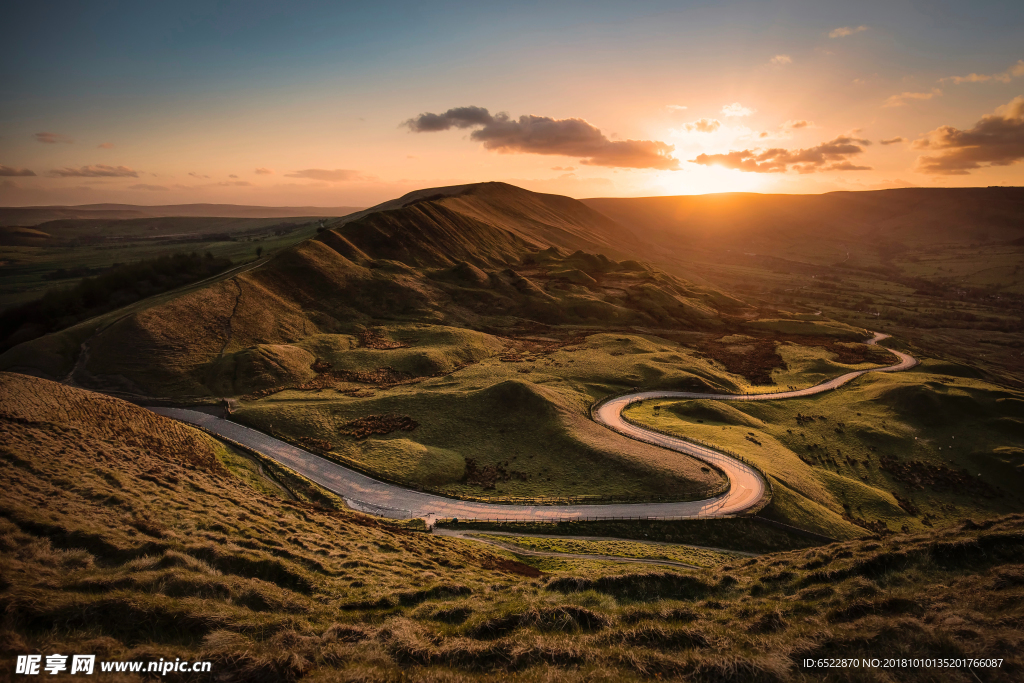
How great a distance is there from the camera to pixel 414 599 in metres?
21.6

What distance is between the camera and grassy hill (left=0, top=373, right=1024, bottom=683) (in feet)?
48.3

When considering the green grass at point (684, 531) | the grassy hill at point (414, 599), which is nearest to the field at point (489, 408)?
the green grass at point (684, 531)

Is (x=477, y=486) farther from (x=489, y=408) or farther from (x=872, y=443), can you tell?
(x=872, y=443)

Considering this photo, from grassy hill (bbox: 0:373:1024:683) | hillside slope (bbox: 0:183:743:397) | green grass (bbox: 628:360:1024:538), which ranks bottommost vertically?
green grass (bbox: 628:360:1024:538)

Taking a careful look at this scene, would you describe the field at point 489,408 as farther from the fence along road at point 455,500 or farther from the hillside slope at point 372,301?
the hillside slope at point 372,301

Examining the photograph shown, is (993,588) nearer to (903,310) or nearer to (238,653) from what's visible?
(238,653)

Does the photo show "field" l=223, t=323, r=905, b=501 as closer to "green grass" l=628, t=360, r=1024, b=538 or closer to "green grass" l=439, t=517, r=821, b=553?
"green grass" l=439, t=517, r=821, b=553

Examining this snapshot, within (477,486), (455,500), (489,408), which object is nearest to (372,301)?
(489,408)

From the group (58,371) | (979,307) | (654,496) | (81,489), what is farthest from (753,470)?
(979,307)

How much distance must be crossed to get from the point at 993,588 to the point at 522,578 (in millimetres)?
22196

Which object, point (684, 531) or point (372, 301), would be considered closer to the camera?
point (684, 531)

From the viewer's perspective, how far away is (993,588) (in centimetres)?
1866

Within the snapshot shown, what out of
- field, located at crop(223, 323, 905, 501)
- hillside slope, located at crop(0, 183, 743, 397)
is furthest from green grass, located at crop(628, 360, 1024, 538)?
hillside slope, located at crop(0, 183, 743, 397)

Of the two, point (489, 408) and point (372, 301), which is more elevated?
point (372, 301)
